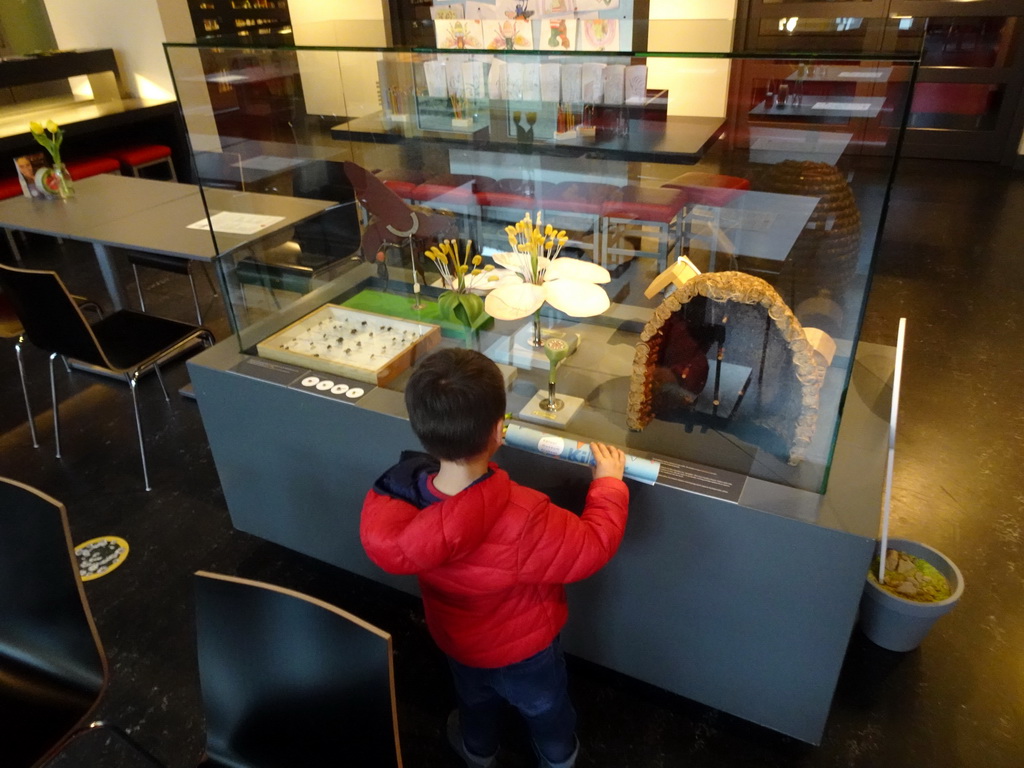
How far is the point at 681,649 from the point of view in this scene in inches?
60.4

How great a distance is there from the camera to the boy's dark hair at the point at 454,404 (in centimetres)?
106

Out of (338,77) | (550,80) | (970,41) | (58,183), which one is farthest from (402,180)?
(970,41)

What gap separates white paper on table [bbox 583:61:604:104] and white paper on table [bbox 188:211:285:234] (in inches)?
35.2

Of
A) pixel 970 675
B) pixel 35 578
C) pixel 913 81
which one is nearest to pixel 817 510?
Answer: pixel 913 81

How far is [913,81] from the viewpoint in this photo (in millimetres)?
1014

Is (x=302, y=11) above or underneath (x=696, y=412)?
above

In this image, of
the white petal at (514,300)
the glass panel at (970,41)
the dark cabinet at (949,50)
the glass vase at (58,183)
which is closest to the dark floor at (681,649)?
the glass vase at (58,183)

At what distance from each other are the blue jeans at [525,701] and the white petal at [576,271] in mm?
752

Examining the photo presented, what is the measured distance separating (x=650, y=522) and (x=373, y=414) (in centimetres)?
65

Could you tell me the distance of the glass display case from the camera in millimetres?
1273

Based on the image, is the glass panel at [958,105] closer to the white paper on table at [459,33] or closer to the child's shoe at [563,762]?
the white paper on table at [459,33]

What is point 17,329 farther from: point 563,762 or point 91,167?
point 91,167

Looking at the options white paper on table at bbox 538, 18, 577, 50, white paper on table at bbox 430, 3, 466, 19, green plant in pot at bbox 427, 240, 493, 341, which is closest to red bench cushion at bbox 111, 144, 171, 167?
white paper on table at bbox 430, 3, 466, 19

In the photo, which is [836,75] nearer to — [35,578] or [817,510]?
[817,510]
